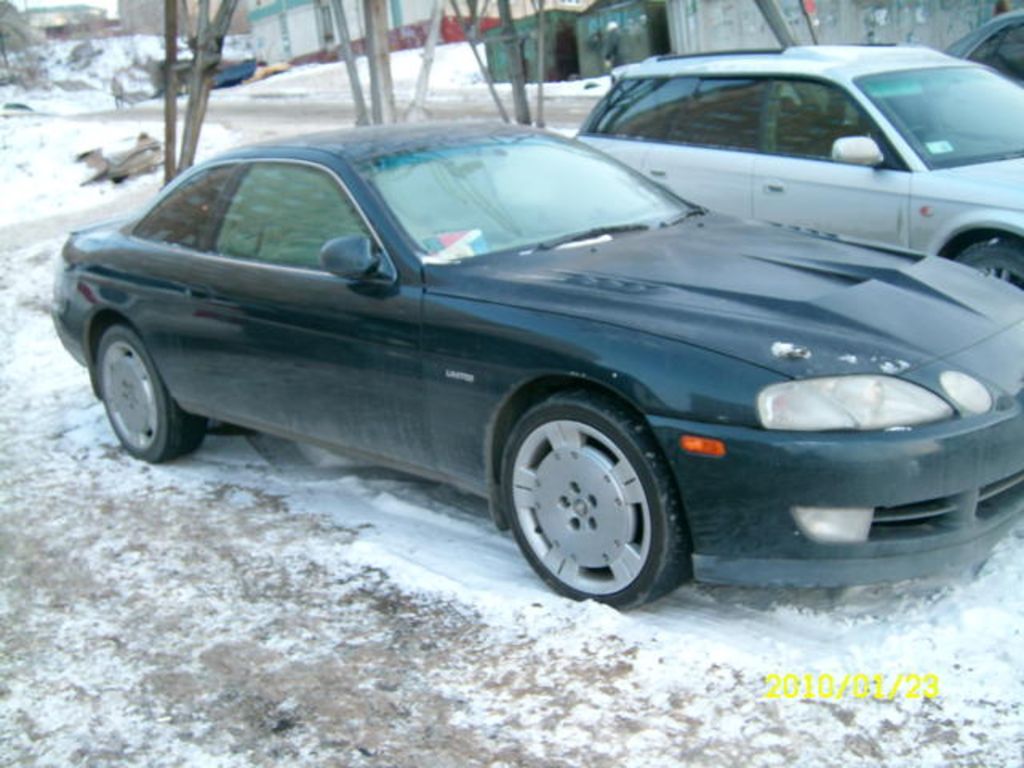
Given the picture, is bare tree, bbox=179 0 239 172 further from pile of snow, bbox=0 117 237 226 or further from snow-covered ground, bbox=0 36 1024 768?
snow-covered ground, bbox=0 36 1024 768

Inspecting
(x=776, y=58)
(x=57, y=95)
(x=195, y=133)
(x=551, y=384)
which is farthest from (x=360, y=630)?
(x=57, y=95)

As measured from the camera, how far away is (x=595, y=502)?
3762 mm

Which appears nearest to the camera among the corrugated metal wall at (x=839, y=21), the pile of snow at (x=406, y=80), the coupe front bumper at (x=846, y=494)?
the coupe front bumper at (x=846, y=494)

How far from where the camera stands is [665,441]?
11.6 feet

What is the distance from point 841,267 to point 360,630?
2.05 meters

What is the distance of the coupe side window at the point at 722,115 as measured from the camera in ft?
23.4

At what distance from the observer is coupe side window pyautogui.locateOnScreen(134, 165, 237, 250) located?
17.8ft

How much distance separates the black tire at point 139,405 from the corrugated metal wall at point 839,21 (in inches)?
682

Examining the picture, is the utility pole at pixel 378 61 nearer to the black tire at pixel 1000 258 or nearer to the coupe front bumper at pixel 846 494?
the black tire at pixel 1000 258

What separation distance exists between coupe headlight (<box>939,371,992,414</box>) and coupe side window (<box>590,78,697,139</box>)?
4320 mm

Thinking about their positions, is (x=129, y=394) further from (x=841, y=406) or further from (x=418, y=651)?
(x=841, y=406)

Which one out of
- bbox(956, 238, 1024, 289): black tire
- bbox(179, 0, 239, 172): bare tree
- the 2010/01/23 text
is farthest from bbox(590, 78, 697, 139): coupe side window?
bbox(179, 0, 239, 172): bare tree

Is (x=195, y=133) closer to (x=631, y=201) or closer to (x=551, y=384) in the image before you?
(x=631, y=201)

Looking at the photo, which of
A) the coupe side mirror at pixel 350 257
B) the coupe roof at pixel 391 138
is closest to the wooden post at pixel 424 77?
the coupe roof at pixel 391 138
